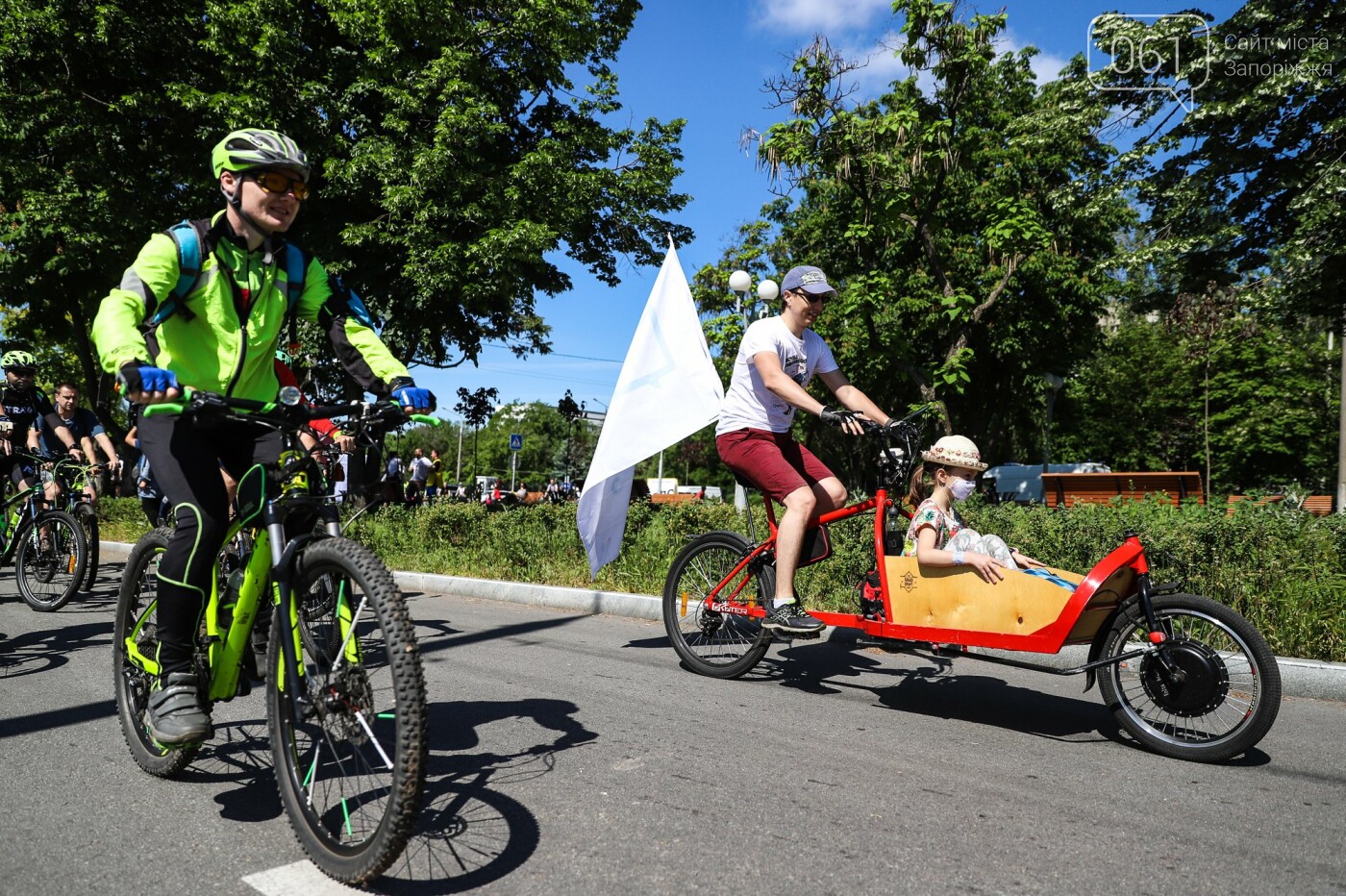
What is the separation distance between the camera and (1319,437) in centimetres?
3269

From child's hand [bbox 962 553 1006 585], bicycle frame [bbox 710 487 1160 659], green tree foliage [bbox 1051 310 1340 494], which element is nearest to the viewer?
bicycle frame [bbox 710 487 1160 659]

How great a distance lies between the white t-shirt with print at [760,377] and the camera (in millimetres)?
5325

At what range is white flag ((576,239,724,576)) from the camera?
6.10 metres

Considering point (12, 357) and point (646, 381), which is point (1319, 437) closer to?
point (646, 381)

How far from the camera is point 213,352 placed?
3209mm

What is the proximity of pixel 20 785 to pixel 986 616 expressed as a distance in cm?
379

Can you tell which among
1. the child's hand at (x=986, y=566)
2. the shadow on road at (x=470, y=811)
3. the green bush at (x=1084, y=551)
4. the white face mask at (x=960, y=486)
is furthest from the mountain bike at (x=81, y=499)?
the child's hand at (x=986, y=566)

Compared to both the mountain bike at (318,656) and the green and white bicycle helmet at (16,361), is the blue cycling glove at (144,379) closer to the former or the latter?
the mountain bike at (318,656)

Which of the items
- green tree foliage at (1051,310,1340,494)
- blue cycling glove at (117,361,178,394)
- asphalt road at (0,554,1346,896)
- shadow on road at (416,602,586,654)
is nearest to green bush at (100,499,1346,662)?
asphalt road at (0,554,1346,896)

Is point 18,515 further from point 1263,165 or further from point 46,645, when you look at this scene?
point 1263,165

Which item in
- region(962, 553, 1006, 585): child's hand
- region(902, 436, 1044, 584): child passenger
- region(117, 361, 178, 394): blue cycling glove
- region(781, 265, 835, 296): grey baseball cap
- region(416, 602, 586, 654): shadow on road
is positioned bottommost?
region(416, 602, 586, 654): shadow on road

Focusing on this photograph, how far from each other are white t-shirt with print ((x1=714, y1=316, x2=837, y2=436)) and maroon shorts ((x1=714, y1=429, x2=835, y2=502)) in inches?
2.3

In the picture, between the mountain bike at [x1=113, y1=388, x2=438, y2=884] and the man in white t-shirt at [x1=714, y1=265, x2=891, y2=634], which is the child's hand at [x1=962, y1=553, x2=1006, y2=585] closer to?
the man in white t-shirt at [x1=714, y1=265, x2=891, y2=634]

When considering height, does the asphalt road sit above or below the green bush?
below
